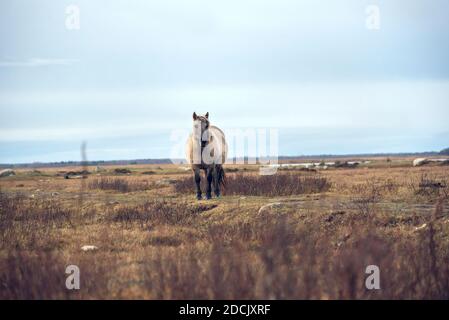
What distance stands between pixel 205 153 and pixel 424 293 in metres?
11.2

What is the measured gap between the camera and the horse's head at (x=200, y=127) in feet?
55.4

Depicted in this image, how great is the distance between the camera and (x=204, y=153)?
1759 cm

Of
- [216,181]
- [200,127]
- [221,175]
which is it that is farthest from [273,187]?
[200,127]

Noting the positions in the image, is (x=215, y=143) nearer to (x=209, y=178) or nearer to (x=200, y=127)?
(x=209, y=178)

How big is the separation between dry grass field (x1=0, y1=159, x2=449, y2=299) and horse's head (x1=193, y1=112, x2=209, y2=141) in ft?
6.83

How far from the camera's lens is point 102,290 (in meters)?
7.47

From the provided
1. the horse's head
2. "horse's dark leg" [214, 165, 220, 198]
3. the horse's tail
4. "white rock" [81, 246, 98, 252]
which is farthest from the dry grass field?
the horse's head

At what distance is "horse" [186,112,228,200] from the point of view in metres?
17.0

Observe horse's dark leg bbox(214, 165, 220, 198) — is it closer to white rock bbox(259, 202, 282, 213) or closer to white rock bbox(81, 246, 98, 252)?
white rock bbox(259, 202, 282, 213)

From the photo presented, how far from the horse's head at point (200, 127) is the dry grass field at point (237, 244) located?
2081mm

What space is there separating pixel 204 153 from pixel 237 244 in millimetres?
Answer: 9944
